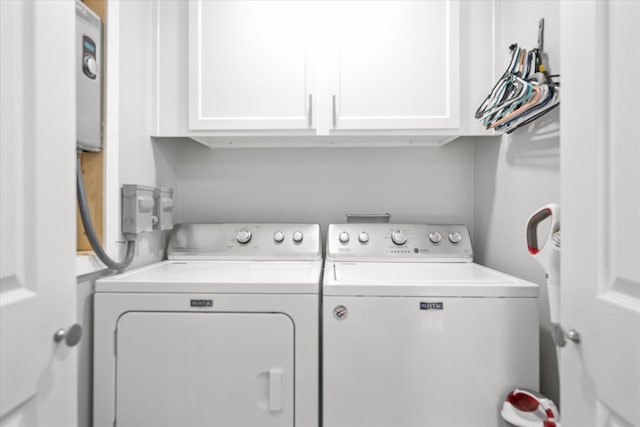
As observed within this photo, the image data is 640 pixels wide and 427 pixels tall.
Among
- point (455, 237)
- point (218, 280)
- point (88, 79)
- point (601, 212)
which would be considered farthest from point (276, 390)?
point (88, 79)

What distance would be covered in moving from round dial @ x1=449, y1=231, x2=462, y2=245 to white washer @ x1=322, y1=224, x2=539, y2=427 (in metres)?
0.58

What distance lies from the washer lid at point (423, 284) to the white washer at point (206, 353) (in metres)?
0.12

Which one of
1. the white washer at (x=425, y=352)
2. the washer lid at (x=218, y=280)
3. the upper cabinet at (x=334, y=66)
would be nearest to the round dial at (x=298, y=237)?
the washer lid at (x=218, y=280)

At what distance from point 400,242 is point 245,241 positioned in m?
0.76

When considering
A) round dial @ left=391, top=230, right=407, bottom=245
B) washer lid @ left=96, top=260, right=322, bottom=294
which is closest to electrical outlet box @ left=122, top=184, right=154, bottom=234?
washer lid @ left=96, top=260, right=322, bottom=294

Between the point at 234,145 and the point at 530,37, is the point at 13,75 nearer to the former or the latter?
the point at 234,145

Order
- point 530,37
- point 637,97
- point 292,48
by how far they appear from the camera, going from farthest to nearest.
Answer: point 292,48
point 530,37
point 637,97

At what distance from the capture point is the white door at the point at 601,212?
59 centimetres

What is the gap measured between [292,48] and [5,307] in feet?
Result: 4.58

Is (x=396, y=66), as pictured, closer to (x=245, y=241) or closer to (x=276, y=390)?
(x=245, y=241)

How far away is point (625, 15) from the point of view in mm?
599

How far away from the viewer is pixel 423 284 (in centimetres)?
118

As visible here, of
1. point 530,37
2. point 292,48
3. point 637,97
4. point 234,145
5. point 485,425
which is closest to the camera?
point 637,97

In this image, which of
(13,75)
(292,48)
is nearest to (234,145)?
(292,48)
